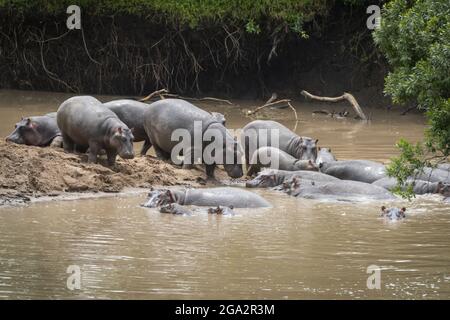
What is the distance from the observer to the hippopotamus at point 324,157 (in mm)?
13828

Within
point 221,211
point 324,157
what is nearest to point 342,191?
point 221,211

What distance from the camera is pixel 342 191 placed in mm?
11789

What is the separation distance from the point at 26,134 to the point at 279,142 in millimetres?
3638

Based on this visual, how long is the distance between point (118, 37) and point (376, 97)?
5.72 metres

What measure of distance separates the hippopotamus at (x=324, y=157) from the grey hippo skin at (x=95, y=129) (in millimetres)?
2964

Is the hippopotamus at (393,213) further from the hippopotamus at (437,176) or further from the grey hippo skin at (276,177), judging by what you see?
the grey hippo skin at (276,177)

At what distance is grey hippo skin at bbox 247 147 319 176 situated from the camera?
Answer: 44.5 feet

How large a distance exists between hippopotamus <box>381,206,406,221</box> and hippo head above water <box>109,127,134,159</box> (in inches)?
130

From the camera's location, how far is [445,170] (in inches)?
511

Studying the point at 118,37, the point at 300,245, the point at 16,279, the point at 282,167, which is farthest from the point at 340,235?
the point at 118,37

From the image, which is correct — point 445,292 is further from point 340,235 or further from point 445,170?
point 445,170

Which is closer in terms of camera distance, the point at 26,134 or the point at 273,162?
the point at 26,134

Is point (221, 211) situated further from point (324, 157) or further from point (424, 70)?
point (324, 157)

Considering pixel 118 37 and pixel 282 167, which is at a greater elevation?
pixel 118 37
